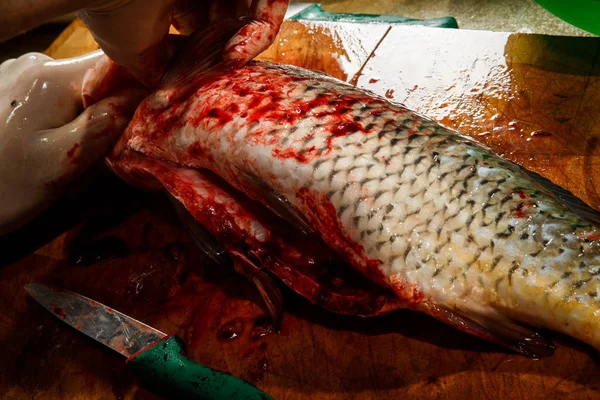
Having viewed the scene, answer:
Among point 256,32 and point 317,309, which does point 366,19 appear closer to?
point 256,32

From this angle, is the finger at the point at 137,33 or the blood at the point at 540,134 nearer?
the finger at the point at 137,33

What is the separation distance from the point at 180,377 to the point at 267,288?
0.34m

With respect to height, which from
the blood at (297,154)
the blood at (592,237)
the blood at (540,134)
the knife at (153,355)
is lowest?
the knife at (153,355)

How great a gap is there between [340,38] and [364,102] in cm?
82

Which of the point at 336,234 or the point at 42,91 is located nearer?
the point at 336,234

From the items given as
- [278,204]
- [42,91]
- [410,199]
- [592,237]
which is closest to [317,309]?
[278,204]

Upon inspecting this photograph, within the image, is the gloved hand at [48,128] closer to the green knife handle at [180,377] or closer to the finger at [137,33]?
the finger at [137,33]

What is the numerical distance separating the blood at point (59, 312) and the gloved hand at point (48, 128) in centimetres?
47

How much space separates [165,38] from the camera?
67.9 inches

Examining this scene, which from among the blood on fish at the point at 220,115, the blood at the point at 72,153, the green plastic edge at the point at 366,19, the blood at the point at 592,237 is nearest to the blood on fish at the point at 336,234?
the blood on fish at the point at 220,115

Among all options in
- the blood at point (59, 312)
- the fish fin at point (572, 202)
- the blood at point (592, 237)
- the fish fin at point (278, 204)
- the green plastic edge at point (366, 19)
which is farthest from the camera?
the green plastic edge at point (366, 19)

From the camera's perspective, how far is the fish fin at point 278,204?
144 cm

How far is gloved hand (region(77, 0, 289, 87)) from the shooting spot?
147 centimetres

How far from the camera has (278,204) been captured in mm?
1455
